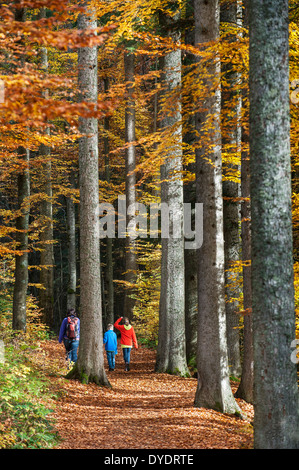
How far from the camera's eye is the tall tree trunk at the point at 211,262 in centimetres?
870

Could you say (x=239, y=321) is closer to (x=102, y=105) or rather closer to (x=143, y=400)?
(x=143, y=400)

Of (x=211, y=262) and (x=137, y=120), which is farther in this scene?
(x=137, y=120)

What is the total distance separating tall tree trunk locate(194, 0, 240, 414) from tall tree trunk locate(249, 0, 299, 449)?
3.19 metres

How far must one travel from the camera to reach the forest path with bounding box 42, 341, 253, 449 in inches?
275

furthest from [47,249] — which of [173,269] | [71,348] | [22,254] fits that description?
[173,269]

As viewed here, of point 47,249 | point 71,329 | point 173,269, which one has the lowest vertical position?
point 71,329

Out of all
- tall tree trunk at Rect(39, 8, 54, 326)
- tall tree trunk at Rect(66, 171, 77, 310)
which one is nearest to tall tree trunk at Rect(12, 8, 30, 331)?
tall tree trunk at Rect(39, 8, 54, 326)

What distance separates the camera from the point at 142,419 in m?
8.46

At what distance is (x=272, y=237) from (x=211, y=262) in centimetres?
339

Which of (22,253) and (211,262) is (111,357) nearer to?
(22,253)

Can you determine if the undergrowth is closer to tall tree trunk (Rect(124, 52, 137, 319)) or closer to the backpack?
the backpack

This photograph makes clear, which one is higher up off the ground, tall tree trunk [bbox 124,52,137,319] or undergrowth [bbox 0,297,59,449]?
tall tree trunk [bbox 124,52,137,319]

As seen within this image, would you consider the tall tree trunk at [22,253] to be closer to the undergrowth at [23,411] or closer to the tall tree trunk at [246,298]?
the undergrowth at [23,411]

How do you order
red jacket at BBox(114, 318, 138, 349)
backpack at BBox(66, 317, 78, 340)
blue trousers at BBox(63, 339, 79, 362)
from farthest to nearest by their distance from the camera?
red jacket at BBox(114, 318, 138, 349) < blue trousers at BBox(63, 339, 79, 362) < backpack at BBox(66, 317, 78, 340)
